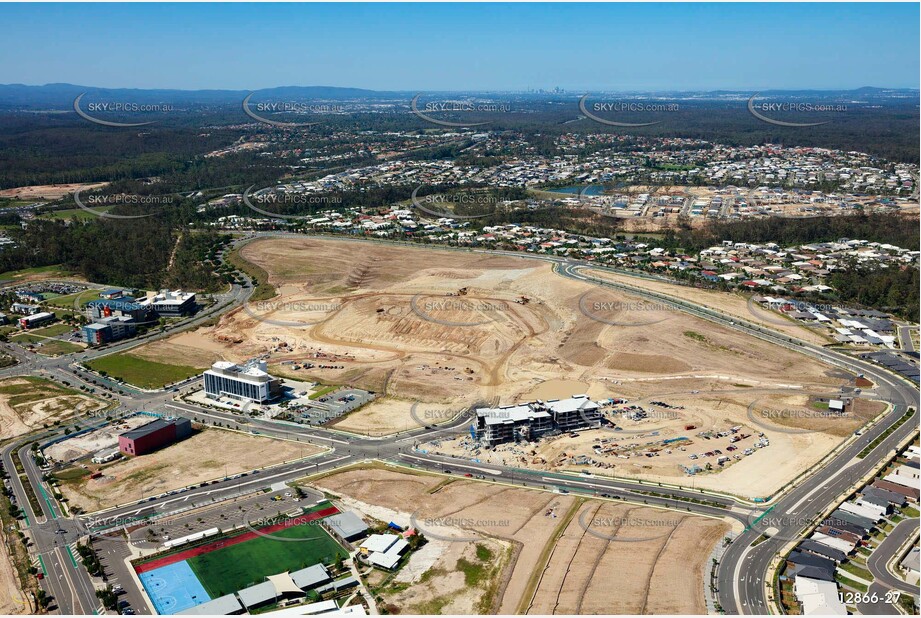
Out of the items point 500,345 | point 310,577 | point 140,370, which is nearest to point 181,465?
point 310,577

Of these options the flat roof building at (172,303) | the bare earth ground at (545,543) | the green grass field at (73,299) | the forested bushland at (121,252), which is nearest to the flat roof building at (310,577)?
the bare earth ground at (545,543)

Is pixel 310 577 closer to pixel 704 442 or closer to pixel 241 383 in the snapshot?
pixel 241 383

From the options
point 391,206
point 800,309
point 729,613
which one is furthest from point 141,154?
point 729,613

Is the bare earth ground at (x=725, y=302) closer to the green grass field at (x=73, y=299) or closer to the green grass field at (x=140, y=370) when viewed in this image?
the green grass field at (x=140, y=370)

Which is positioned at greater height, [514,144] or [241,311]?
[514,144]

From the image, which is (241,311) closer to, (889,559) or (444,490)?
(444,490)

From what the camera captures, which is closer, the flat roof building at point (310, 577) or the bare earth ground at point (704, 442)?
the flat roof building at point (310, 577)

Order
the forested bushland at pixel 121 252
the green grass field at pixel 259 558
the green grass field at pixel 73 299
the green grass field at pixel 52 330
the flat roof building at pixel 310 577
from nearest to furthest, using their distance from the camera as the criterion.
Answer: the flat roof building at pixel 310 577 < the green grass field at pixel 259 558 < the green grass field at pixel 52 330 < the green grass field at pixel 73 299 < the forested bushland at pixel 121 252
